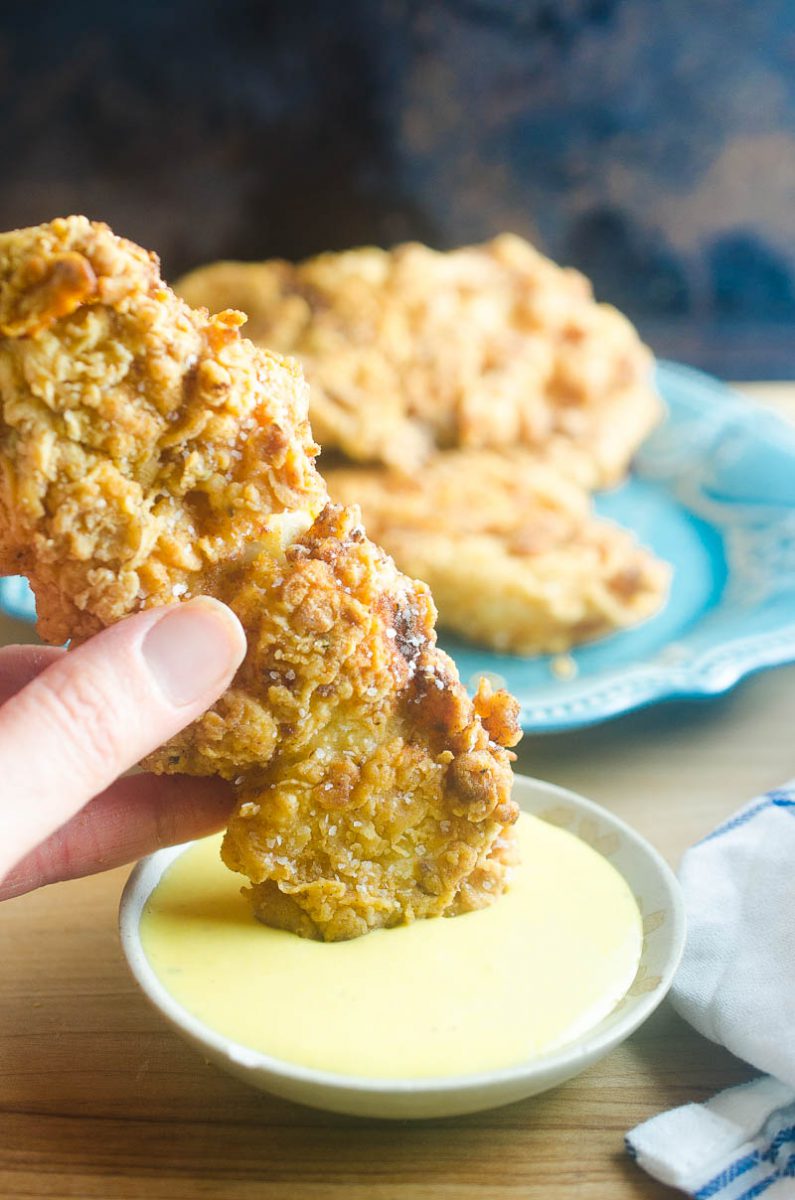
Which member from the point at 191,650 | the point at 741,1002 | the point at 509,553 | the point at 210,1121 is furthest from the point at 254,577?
the point at 509,553

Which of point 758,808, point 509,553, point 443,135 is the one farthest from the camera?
point 443,135

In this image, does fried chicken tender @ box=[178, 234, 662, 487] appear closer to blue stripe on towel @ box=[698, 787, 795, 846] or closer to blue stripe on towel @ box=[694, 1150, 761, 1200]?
blue stripe on towel @ box=[698, 787, 795, 846]

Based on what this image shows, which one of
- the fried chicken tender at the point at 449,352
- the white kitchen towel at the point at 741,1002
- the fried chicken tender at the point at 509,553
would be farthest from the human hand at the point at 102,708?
the fried chicken tender at the point at 449,352

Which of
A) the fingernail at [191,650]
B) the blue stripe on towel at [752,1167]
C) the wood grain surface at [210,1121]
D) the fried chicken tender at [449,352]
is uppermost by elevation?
the fingernail at [191,650]

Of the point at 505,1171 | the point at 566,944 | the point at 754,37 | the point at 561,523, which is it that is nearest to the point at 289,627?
the point at 566,944

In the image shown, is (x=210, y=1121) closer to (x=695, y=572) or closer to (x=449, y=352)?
(x=695, y=572)

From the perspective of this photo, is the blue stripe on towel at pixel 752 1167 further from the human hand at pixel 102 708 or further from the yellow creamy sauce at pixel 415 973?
the human hand at pixel 102 708
